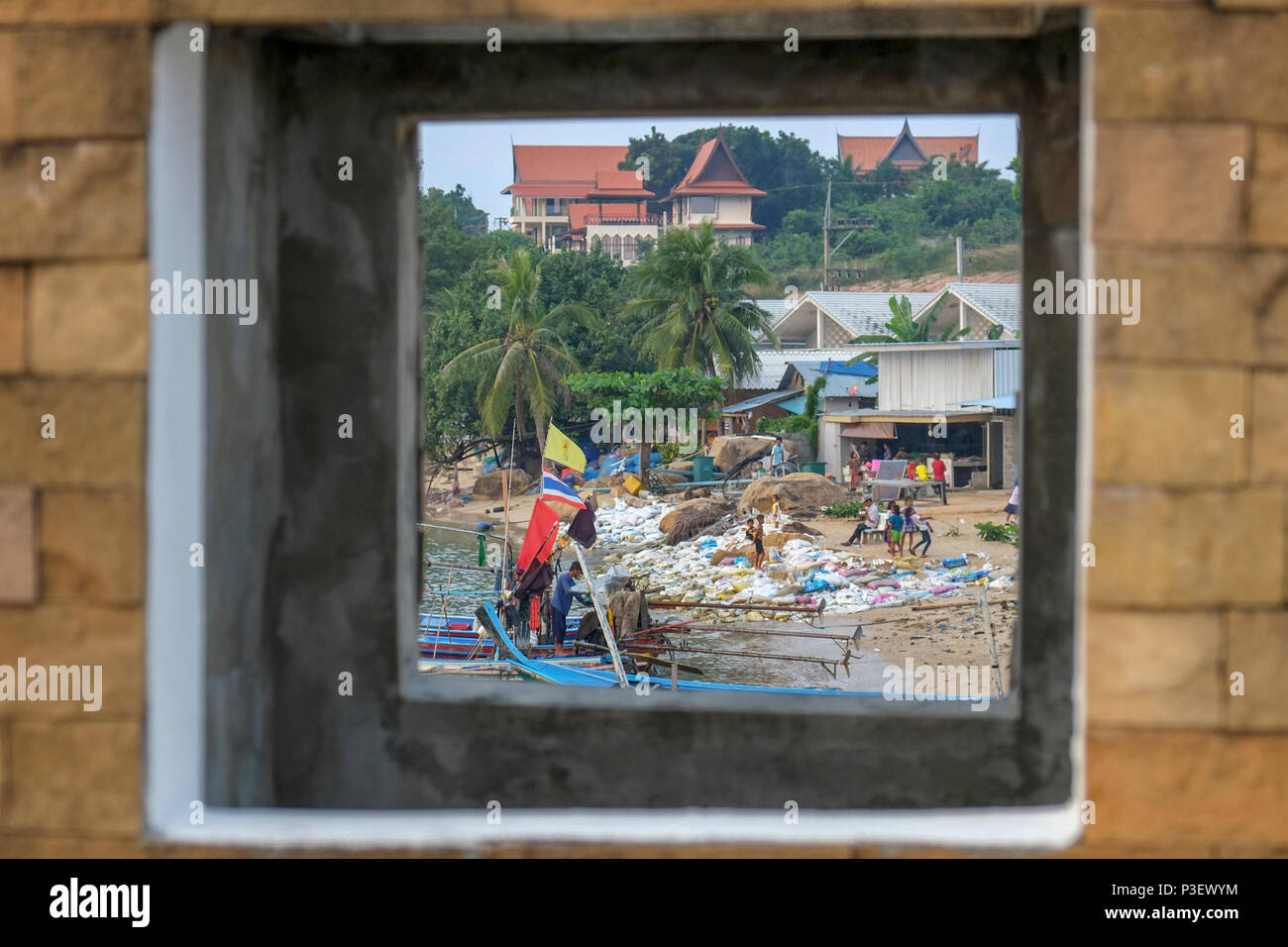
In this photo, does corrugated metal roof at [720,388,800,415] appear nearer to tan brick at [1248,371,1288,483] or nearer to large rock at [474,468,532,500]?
large rock at [474,468,532,500]

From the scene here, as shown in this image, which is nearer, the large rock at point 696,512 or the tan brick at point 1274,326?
the tan brick at point 1274,326

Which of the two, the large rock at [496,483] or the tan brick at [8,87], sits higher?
the tan brick at [8,87]

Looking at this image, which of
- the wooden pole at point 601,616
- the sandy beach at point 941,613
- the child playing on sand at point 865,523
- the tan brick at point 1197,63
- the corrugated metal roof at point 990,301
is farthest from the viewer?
the corrugated metal roof at point 990,301

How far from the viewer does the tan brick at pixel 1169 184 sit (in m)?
2.93

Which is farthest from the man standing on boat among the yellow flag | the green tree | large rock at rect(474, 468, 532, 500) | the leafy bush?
large rock at rect(474, 468, 532, 500)

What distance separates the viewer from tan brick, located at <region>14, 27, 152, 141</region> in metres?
3.14

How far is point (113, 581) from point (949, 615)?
26.5m

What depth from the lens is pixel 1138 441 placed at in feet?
9.68

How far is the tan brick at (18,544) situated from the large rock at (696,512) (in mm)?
32496

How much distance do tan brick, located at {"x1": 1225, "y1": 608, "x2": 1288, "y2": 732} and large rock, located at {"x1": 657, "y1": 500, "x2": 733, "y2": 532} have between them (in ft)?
107

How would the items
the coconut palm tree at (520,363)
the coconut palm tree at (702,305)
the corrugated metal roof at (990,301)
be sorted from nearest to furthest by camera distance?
the corrugated metal roof at (990,301), the coconut palm tree at (702,305), the coconut palm tree at (520,363)

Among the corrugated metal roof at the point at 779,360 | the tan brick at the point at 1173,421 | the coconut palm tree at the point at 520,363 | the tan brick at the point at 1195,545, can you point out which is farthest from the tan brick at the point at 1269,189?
the coconut palm tree at the point at 520,363
